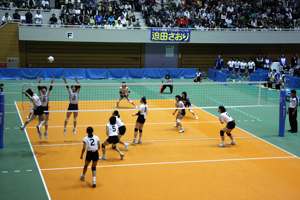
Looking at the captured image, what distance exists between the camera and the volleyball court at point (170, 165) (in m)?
11.7

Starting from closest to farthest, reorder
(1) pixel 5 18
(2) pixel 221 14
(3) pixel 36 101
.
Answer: (3) pixel 36 101 < (1) pixel 5 18 < (2) pixel 221 14

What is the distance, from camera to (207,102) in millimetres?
25125

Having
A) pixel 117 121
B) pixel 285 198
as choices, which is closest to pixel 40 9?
pixel 117 121

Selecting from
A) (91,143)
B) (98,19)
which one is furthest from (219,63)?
(91,143)

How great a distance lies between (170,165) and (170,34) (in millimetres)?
23782

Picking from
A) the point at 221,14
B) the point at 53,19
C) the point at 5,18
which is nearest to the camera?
the point at 5,18

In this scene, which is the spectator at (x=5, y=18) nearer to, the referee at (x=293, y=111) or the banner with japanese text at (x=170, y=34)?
the banner with japanese text at (x=170, y=34)

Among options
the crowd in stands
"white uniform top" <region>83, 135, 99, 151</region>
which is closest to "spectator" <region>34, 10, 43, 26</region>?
the crowd in stands

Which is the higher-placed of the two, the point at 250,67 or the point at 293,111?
the point at 250,67

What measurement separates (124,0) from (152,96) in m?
15.8

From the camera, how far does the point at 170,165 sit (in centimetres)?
1402

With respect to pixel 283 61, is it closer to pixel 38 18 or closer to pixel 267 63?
pixel 267 63

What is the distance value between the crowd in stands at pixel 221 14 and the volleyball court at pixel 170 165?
60.8ft

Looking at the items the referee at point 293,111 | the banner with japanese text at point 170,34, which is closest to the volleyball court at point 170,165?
the referee at point 293,111
